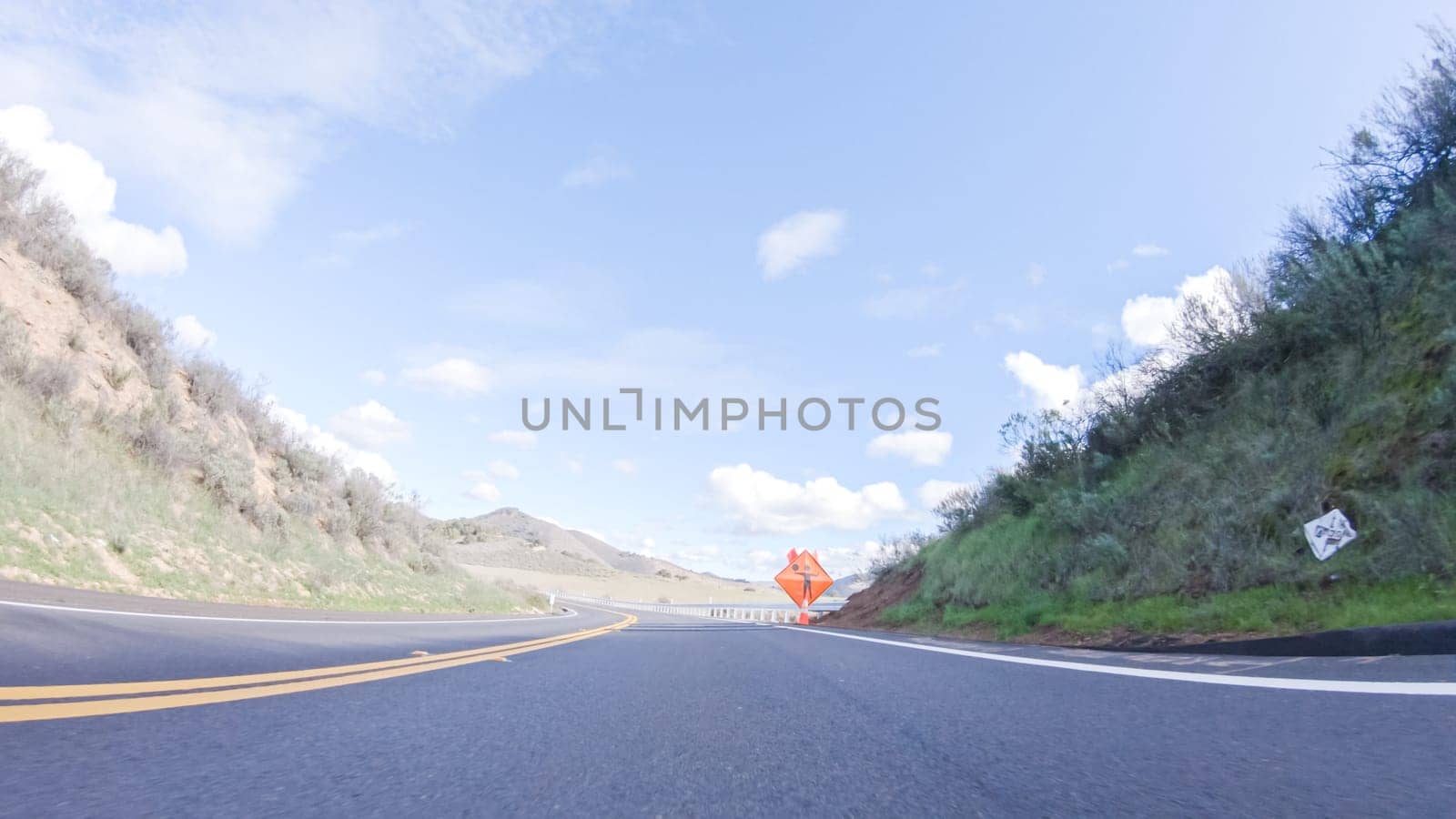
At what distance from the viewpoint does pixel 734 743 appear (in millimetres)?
3100

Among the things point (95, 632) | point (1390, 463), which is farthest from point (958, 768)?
point (1390, 463)

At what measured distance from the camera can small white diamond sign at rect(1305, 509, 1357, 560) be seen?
27.3 ft

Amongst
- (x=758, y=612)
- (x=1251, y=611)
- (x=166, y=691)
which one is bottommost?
(x=758, y=612)

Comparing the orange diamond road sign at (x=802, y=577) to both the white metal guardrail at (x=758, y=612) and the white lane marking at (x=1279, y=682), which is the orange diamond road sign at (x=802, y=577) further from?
the white lane marking at (x=1279, y=682)

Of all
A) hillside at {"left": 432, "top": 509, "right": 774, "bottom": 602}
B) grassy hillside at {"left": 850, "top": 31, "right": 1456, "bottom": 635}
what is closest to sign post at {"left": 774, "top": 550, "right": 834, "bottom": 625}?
grassy hillside at {"left": 850, "top": 31, "right": 1456, "bottom": 635}

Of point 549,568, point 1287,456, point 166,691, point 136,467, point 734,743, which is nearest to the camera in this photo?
point 734,743

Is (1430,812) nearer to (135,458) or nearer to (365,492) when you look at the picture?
(135,458)

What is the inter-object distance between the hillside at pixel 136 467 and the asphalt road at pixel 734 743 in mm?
8662

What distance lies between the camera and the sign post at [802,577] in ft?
84.4

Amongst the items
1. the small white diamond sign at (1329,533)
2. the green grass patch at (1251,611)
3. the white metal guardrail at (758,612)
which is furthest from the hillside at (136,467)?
the small white diamond sign at (1329,533)

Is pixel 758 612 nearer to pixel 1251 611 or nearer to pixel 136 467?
pixel 136 467

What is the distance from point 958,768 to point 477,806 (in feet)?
5.01

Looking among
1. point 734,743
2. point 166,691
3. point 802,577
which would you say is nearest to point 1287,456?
point 734,743

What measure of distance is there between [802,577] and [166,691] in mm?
23326
